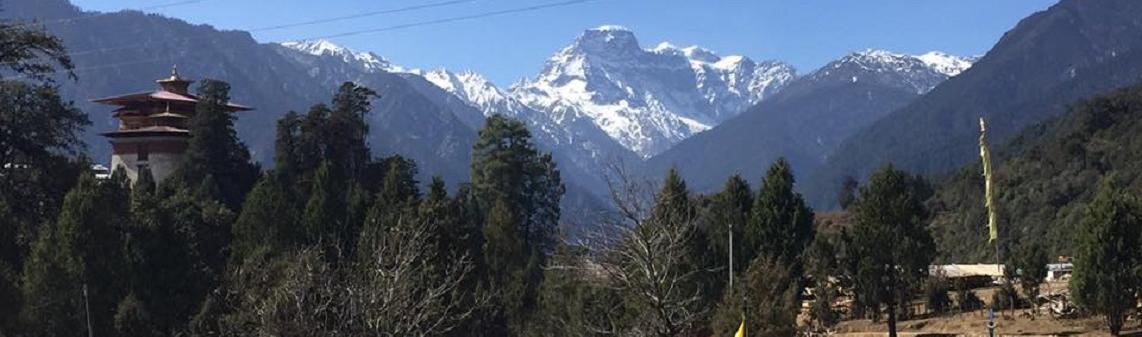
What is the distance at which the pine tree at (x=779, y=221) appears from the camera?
120 feet

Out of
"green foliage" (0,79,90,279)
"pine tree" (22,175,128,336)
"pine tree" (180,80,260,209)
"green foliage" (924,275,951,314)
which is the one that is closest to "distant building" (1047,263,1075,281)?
"green foliage" (924,275,951,314)

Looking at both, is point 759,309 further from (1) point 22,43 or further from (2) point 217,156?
(2) point 217,156

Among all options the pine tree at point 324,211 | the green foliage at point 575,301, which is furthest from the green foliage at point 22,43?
the pine tree at point 324,211

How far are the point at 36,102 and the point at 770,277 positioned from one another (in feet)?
94.6

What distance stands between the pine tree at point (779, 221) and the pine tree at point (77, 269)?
A: 1765cm

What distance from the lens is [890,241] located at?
3381 cm

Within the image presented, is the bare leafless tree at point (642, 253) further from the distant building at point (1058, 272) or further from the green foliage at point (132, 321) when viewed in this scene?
the distant building at point (1058, 272)

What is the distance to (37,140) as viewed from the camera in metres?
40.0

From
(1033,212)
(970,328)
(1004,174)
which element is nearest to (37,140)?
(970,328)

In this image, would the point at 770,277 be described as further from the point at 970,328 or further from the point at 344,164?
the point at 344,164

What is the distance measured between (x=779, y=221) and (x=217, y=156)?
84.6 ft

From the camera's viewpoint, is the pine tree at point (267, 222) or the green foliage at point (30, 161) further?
the pine tree at point (267, 222)

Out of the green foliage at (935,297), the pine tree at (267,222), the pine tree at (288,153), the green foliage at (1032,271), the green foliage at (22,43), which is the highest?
the pine tree at (288,153)

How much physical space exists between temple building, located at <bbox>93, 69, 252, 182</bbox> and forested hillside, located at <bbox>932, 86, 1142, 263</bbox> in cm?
4260
